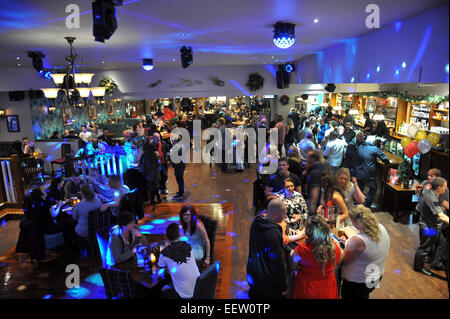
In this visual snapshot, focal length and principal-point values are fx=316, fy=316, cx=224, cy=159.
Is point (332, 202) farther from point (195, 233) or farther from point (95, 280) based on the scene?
point (95, 280)

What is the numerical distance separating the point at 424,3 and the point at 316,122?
7967 millimetres

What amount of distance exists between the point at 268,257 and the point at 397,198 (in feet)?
11.9

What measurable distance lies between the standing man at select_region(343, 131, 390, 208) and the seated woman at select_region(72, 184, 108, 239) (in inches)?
169

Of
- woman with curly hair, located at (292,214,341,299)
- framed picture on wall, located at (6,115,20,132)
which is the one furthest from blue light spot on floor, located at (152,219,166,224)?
framed picture on wall, located at (6,115,20,132)

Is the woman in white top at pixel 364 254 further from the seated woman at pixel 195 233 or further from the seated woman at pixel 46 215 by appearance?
the seated woman at pixel 46 215

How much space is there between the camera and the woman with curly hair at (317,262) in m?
2.48

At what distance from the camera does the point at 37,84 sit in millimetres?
9406

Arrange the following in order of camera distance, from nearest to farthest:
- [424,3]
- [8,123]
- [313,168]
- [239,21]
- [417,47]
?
1. [424,3]
2. [417,47]
3. [239,21]
4. [313,168]
5. [8,123]

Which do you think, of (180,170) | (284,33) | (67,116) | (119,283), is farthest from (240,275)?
(67,116)

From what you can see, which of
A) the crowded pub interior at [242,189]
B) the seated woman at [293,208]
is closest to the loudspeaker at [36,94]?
the crowded pub interior at [242,189]

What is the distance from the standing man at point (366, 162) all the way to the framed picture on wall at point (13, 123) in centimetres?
986
